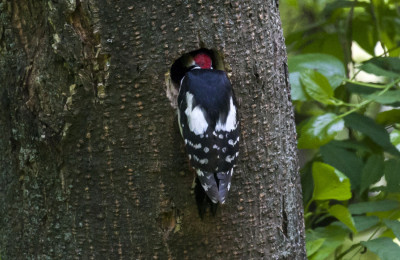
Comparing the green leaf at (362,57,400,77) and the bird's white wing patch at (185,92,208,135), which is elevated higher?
the green leaf at (362,57,400,77)

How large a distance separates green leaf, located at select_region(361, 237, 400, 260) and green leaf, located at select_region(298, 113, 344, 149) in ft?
1.10

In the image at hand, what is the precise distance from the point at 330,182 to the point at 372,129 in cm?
29

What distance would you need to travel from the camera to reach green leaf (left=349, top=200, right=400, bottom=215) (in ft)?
5.19

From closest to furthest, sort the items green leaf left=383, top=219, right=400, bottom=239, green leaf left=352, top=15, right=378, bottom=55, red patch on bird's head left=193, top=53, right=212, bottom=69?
1. red patch on bird's head left=193, top=53, right=212, bottom=69
2. green leaf left=383, top=219, right=400, bottom=239
3. green leaf left=352, top=15, right=378, bottom=55

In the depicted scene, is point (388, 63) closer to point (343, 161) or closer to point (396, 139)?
point (396, 139)

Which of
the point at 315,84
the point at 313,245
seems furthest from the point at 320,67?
the point at 313,245

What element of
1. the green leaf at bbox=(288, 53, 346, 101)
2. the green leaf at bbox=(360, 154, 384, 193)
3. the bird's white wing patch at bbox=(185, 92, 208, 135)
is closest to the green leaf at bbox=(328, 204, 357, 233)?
the green leaf at bbox=(360, 154, 384, 193)

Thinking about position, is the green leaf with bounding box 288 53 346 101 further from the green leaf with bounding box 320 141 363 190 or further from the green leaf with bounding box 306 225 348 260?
the green leaf with bounding box 306 225 348 260

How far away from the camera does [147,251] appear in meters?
1.22

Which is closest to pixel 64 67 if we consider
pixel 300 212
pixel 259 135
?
pixel 259 135

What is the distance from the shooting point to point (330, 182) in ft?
5.08

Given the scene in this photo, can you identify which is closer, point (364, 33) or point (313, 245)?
point (313, 245)

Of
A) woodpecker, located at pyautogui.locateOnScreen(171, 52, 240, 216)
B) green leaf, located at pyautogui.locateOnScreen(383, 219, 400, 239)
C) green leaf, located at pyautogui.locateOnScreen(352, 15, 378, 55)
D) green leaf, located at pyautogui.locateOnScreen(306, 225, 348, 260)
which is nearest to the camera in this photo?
woodpecker, located at pyautogui.locateOnScreen(171, 52, 240, 216)

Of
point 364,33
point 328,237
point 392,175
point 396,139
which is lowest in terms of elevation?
point 328,237
